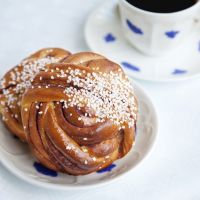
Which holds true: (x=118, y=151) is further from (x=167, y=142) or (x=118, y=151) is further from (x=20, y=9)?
(x=20, y=9)

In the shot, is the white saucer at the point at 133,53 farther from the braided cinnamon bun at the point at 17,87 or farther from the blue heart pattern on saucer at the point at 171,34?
the braided cinnamon bun at the point at 17,87

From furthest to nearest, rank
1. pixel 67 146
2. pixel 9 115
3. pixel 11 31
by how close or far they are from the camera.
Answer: pixel 11 31 < pixel 9 115 < pixel 67 146

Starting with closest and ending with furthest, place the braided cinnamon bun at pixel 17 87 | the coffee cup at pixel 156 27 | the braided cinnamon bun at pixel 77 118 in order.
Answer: the braided cinnamon bun at pixel 77 118
the braided cinnamon bun at pixel 17 87
the coffee cup at pixel 156 27

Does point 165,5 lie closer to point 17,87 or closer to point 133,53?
point 133,53

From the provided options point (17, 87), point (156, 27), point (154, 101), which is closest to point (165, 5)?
point (156, 27)

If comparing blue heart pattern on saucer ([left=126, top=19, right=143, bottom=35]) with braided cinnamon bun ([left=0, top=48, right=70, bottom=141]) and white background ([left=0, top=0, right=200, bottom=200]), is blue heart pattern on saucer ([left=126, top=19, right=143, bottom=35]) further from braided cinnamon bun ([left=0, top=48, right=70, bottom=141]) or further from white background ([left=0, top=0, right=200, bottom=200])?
braided cinnamon bun ([left=0, top=48, right=70, bottom=141])

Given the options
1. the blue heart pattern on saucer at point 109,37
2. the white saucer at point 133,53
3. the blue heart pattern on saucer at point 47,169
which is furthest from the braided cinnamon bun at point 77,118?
the blue heart pattern on saucer at point 109,37

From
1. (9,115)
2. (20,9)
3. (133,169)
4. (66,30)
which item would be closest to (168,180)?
(133,169)
